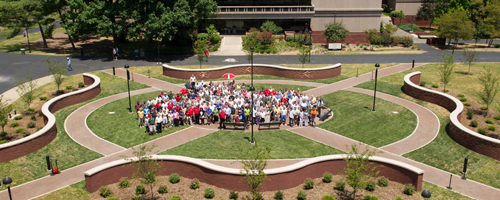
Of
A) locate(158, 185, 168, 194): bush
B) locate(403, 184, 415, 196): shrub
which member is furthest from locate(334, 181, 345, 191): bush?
locate(158, 185, 168, 194): bush

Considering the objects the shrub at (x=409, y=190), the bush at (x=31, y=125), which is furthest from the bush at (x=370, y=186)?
the bush at (x=31, y=125)

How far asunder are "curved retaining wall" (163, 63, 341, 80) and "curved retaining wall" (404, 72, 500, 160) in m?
8.11

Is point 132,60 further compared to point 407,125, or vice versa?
point 132,60

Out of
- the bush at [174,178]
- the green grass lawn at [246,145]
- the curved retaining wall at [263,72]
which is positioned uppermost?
the curved retaining wall at [263,72]

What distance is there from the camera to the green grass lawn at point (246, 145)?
23.5 metres

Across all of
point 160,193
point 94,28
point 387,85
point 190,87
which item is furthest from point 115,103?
point 387,85

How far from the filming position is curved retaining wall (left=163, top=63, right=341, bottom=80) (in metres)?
39.4

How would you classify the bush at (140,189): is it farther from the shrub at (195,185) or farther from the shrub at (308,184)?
the shrub at (308,184)

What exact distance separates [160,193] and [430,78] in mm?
30266

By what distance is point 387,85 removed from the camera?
122 ft

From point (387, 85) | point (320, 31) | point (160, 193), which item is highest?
point (320, 31)

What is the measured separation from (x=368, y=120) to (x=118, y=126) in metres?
17.1

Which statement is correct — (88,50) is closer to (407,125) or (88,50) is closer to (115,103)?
(115,103)

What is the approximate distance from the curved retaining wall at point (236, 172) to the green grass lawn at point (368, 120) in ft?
12.8
